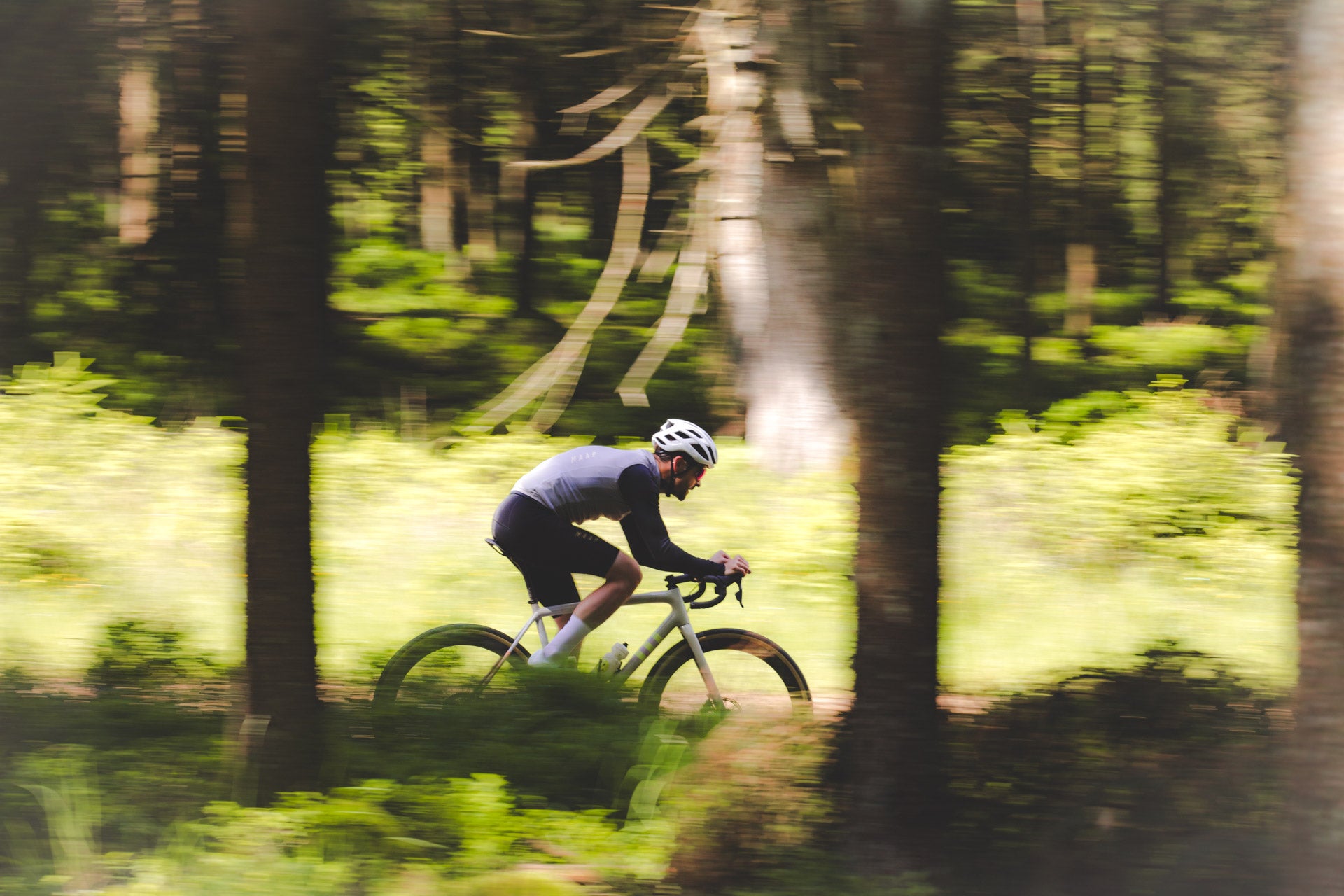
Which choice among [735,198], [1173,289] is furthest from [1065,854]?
[1173,289]

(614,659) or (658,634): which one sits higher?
(658,634)

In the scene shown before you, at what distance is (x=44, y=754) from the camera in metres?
5.49

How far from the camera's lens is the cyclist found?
5500 mm

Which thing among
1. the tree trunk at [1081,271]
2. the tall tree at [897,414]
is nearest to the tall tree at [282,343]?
the tall tree at [897,414]

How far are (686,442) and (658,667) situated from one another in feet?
3.47

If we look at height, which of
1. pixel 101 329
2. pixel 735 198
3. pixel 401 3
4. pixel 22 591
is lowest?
pixel 22 591

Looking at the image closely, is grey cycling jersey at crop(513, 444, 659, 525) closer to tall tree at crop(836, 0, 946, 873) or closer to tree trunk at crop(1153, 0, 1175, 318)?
tall tree at crop(836, 0, 946, 873)

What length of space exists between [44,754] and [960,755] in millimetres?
4134

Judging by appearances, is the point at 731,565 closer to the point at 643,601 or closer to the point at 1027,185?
the point at 643,601

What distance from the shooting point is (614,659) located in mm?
5547

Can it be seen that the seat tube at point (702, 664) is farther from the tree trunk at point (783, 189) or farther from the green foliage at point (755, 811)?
the tree trunk at point (783, 189)

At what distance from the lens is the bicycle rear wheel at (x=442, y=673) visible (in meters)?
5.49

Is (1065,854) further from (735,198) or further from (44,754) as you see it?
(44,754)

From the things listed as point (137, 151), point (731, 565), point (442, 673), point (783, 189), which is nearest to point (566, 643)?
point (442, 673)
